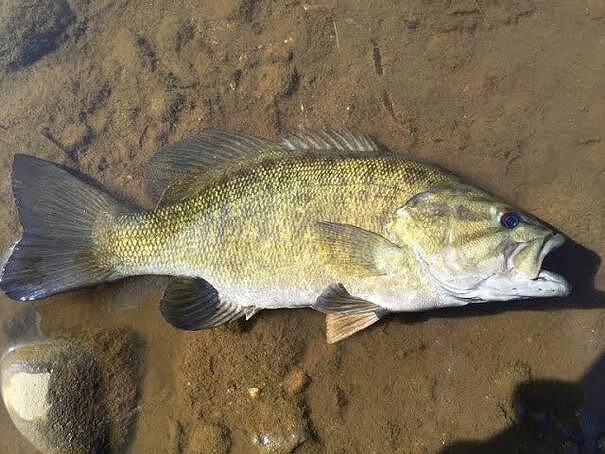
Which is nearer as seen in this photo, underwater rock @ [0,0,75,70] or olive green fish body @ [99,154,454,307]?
olive green fish body @ [99,154,454,307]

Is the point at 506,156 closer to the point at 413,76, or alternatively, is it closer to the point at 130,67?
the point at 413,76

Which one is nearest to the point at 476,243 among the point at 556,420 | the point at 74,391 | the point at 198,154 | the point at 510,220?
the point at 510,220

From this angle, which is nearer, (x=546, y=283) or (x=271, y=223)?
(x=546, y=283)

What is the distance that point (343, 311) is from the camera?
3.16m

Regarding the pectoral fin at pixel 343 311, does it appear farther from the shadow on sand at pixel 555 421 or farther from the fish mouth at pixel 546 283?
the shadow on sand at pixel 555 421

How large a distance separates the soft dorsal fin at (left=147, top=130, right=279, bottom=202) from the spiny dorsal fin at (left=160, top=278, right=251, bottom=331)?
0.65 m

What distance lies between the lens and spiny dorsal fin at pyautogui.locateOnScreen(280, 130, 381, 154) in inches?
132

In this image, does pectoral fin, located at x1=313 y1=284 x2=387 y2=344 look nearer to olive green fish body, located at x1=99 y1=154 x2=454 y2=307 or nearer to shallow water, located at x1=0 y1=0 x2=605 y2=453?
olive green fish body, located at x1=99 y1=154 x2=454 y2=307

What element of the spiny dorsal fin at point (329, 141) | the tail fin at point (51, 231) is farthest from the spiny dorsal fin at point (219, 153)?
the tail fin at point (51, 231)

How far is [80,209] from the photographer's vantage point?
10.9 feet

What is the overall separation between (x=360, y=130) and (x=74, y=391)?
8.79 feet

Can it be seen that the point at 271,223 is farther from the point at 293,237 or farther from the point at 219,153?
the point at 219,153

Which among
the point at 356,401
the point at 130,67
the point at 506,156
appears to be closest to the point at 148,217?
the point at 130,67

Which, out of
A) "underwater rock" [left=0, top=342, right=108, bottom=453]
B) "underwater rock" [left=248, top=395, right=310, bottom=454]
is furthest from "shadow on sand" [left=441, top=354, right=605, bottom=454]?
"underwater rock" [left=0, top=342, right=108, bottom=453]
